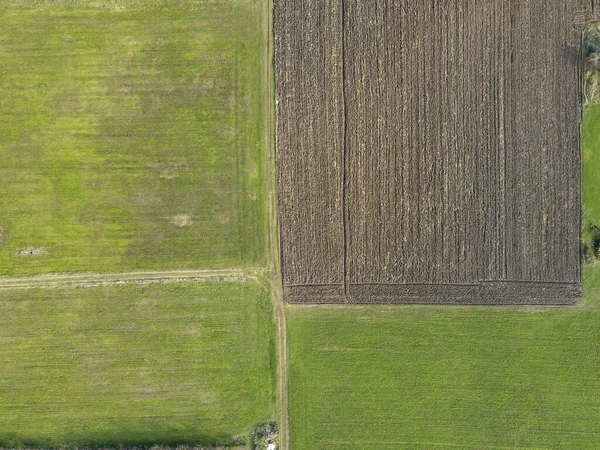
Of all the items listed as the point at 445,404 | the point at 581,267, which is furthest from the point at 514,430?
the point at 581,267

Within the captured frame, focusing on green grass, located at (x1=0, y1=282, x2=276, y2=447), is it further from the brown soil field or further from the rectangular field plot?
the brown soil field

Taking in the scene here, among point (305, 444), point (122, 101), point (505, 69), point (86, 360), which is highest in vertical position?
point (505, 69)

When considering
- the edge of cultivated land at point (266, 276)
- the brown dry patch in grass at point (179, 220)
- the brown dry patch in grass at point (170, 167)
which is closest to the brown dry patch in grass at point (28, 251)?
the edge of cultivated land at point (266, 276)

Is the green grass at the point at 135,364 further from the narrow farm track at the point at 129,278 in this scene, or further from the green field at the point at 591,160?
the green field at the point at 591,160

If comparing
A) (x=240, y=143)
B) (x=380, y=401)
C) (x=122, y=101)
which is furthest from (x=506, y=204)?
(x=122, y=101)

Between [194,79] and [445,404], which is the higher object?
[194,79]

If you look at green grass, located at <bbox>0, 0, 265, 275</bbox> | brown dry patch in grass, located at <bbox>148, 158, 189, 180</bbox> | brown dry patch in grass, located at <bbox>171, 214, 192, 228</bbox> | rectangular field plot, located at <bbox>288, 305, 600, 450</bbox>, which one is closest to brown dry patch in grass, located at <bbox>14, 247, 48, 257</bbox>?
green grass, located at <bbox>0, 0, 265, 275</bbox>

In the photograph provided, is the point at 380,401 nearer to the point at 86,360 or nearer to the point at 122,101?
the point at 86,360
